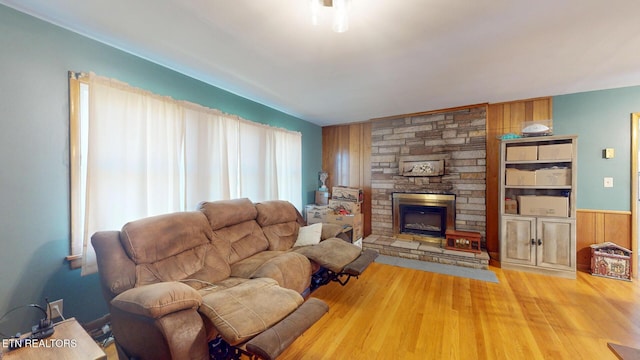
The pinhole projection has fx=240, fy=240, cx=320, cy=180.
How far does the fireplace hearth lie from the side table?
4085mm

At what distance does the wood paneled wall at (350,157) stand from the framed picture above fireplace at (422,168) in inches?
27.6

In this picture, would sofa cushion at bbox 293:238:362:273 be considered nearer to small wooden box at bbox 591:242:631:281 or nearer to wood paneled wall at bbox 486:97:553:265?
wood paneled wall at bbox 486:97:553:265

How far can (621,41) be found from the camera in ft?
6.49

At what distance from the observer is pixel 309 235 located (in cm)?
303

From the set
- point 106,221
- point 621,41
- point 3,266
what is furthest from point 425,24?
point 3,266

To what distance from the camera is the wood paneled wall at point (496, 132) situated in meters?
3.50

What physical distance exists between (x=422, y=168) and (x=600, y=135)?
220 centimetres

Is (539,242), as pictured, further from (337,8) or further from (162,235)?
(162,235)

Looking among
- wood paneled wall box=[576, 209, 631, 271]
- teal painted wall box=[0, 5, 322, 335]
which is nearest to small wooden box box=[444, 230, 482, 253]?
wood paneled wall box=[576, 209, 631, 271]

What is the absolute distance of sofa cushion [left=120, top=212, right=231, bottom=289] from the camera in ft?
5.84

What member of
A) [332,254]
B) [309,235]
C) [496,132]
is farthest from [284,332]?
[496,132]

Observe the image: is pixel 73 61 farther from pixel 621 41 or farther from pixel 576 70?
pixel 576 70

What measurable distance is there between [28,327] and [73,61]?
192cm

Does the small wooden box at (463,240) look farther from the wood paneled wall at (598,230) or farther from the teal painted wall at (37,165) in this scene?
the teal painted wall at (37,165)
